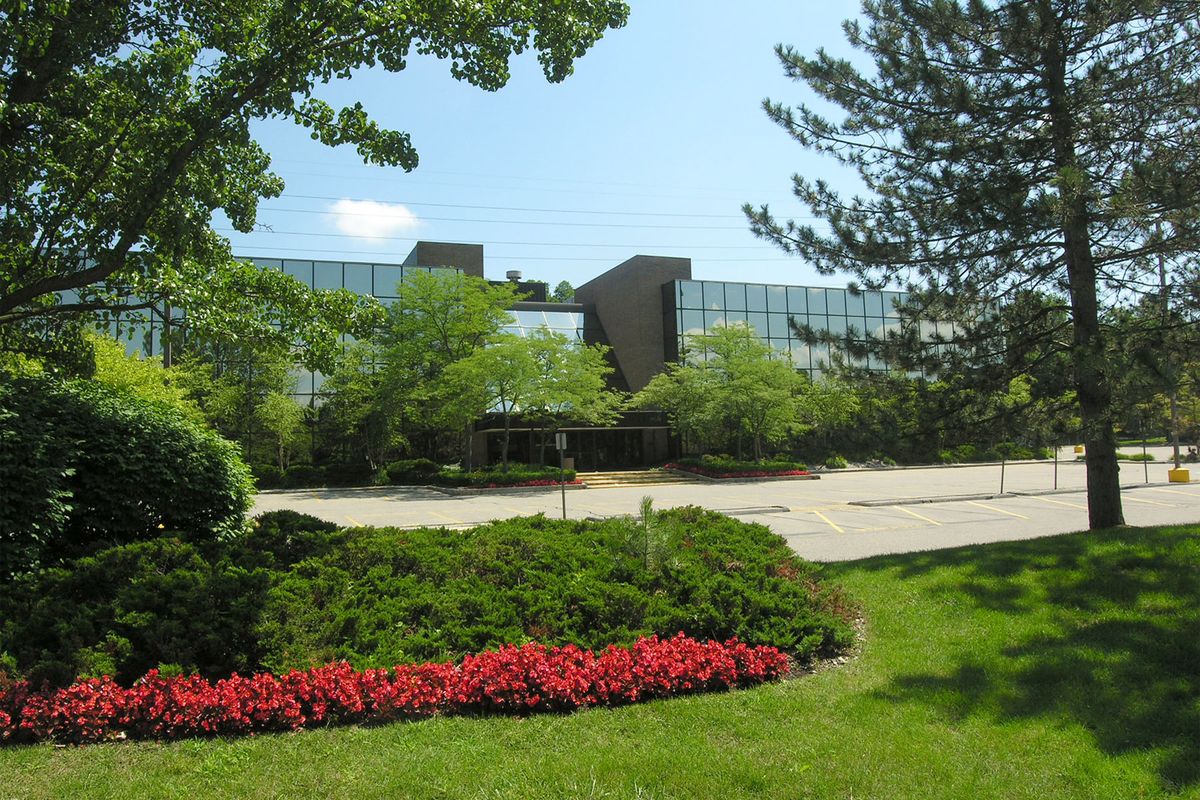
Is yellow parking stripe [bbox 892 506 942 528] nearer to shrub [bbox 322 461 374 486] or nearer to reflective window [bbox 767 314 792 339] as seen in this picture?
shrub [bbox 322 461 374 486]

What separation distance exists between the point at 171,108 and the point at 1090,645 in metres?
8.82

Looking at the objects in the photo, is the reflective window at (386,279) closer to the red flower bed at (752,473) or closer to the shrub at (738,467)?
the shrub at (738,467)

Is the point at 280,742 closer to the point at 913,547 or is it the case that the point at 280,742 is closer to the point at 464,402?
the point at 913,547

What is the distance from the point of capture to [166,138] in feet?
22.5

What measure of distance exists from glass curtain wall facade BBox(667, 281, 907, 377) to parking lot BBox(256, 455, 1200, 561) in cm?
1537

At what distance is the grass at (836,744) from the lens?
3.92m

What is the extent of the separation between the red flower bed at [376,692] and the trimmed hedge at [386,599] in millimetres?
338

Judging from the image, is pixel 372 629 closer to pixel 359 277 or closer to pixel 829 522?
pixel 829 522

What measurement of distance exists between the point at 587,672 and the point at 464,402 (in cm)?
2644

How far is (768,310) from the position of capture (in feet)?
162

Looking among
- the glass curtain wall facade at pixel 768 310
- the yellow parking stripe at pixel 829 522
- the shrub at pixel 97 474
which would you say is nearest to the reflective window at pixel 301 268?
the glass curtain wall facade at pixel 768 310

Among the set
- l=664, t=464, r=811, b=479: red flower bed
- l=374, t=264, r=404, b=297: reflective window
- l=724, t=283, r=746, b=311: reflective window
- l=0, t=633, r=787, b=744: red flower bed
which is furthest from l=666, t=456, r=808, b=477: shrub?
l=0, t=633, r=787, b=744: red flower bed

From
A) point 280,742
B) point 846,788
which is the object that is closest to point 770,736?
point 846,788

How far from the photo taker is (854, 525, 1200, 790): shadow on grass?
470 cm
